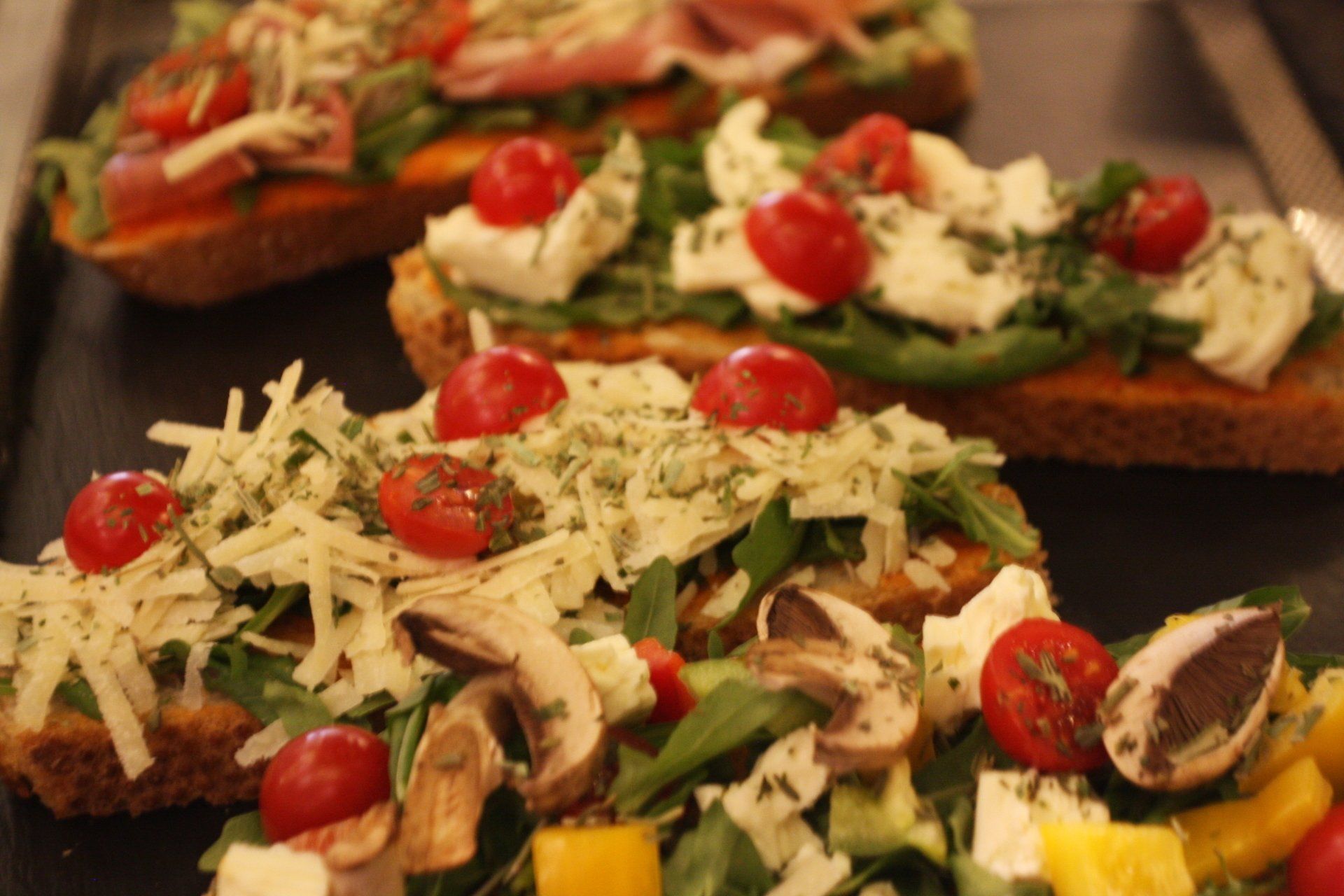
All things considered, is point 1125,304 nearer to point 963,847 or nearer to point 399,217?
point 963,847

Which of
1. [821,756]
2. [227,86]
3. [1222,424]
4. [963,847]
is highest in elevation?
[227,86]

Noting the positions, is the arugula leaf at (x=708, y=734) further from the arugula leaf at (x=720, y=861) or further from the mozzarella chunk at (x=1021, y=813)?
the mozzarella chunk at (x=1021, y=813)

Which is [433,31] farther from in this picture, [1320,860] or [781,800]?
[1320,860]

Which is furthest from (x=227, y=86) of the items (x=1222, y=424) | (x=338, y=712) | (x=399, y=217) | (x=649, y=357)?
(x=1222, y=424)

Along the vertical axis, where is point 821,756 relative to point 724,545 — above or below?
above

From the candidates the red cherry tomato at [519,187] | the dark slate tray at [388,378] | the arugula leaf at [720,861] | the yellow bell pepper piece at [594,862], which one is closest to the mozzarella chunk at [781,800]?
the arugula leaf at [720,861]

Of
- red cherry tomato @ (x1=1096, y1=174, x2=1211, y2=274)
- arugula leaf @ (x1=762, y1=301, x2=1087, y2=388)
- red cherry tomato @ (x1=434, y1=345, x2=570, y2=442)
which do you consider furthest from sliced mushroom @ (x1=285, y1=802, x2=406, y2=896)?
red cherry tomato @ (x1=1096, y1=174, x2=1211, y2=274)
